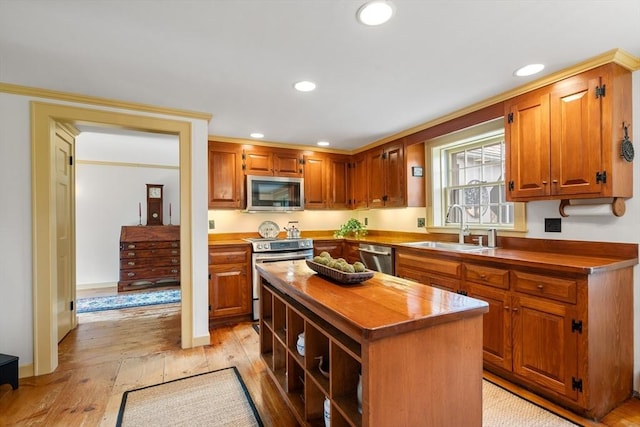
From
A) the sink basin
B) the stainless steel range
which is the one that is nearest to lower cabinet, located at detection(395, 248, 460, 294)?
the sink basin

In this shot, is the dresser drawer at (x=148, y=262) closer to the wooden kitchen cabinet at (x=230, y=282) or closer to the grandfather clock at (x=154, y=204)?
the grandfather clock at (x=154, y=204)

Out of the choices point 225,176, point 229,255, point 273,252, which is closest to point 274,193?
point 225,176

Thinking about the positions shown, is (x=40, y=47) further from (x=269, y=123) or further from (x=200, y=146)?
(x=269, y=123)

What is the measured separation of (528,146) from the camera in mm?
2342

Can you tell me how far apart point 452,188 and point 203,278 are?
287cm

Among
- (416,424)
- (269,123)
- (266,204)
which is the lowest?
(416,424)

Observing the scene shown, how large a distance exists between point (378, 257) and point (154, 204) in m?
4.25

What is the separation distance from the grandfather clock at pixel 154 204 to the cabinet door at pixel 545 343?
551 cm

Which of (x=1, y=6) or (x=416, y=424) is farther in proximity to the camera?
(x=1, y=6)

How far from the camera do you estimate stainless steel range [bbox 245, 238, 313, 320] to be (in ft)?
11.9

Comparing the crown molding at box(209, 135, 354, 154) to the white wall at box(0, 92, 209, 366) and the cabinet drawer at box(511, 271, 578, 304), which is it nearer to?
the white wall at box(0, 92, 209, 366)

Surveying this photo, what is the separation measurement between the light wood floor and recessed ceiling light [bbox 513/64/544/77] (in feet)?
7.26

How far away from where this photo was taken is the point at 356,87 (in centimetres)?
241

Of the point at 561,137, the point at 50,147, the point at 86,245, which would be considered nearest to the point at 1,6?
the point at 50,147
